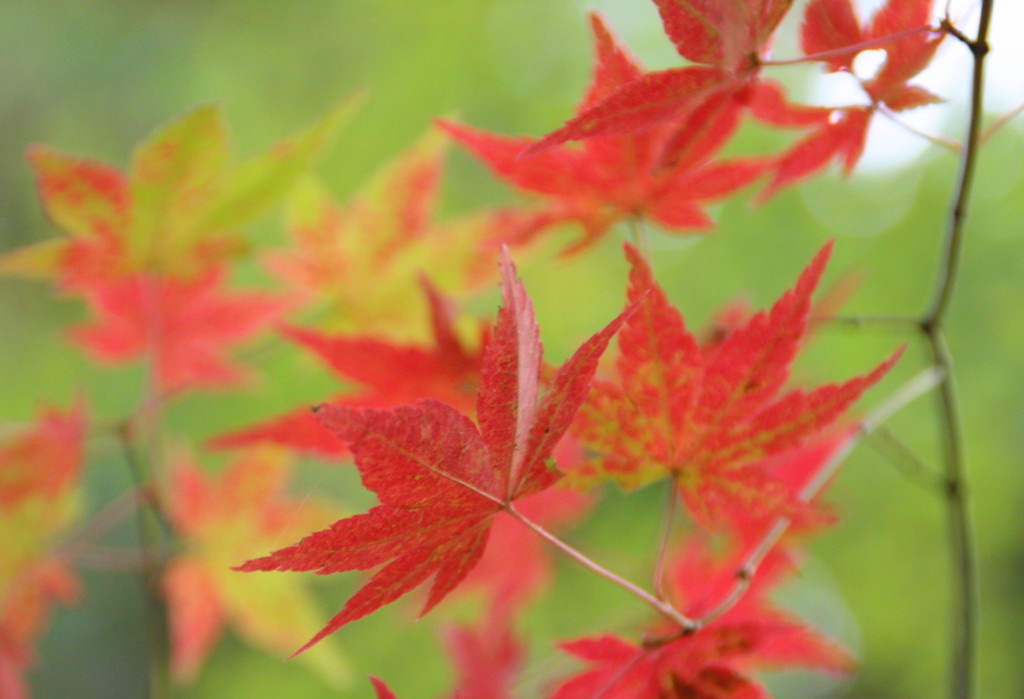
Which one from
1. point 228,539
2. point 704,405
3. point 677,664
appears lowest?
point 228,539

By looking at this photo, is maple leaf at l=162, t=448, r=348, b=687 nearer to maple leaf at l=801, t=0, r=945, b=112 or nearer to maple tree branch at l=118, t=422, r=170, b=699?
maple tree branch at l=118, t=422, r=170, b=699

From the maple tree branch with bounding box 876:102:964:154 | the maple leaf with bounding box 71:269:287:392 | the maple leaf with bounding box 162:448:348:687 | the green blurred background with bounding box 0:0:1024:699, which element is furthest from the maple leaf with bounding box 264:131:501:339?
the green blurred background with bounding box 0:0:1024:699

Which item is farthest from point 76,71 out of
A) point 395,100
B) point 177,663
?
point 177,663

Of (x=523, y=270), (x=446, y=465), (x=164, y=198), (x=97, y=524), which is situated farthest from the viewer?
(x=523, y=270)

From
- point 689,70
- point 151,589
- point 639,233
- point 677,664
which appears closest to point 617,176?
point 639,233

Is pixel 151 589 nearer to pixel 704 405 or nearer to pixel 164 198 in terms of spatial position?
pixel 164 198

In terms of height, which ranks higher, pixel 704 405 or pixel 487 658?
pixel 704 405
